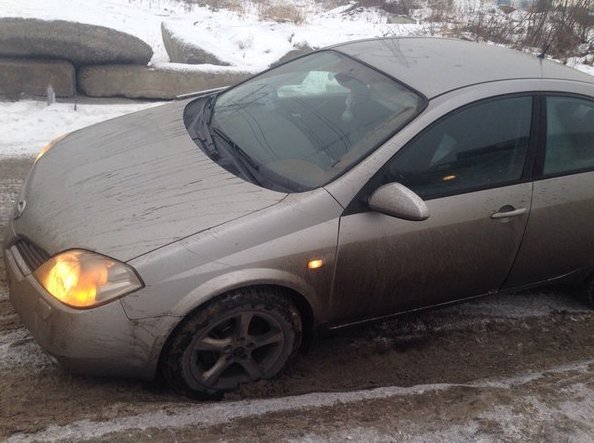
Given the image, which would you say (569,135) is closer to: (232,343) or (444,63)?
(444,63)

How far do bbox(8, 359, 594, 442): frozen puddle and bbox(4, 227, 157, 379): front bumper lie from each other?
0.75 ft

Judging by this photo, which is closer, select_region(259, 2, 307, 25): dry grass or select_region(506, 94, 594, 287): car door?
select_region(506, 94, 594, 287): car door

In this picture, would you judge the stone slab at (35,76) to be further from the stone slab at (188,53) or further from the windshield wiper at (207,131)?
the windshield wiper at (207,131)

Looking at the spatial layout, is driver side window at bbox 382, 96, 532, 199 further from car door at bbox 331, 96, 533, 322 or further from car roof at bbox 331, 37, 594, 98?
car roof at bbox 331, 37, 594, 98

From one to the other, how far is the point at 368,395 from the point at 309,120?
1.55 metres

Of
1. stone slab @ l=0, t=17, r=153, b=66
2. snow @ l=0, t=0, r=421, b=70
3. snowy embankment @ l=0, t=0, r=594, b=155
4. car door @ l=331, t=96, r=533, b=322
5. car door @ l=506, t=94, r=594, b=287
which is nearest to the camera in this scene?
car door @ l=331, t=96, r=533, b=322

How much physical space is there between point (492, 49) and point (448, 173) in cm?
123

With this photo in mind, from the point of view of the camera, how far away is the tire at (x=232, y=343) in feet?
8.58

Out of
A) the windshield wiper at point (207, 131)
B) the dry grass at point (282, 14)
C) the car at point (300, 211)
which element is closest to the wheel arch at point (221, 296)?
the car at point (300, 211)

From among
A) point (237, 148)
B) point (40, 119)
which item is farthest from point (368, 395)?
point (40, 119)

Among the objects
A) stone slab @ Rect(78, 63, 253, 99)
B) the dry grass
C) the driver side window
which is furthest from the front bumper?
the dry grass

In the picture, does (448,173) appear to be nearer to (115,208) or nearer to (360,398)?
(360,398)

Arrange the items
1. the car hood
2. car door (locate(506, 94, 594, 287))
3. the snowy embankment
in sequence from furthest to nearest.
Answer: the snowy embankment
car door (locate(506, 94, 594, 287))
the car hood

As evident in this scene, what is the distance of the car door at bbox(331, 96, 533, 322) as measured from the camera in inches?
114
